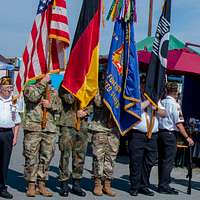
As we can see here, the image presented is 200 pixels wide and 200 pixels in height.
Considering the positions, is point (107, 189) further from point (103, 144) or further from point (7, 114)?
point (7, 114)

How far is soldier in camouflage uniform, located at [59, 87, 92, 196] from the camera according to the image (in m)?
6.38

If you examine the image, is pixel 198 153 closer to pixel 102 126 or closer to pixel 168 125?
pixel 168 125

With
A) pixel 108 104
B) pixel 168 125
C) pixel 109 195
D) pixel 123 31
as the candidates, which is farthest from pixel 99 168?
pixel 123 31

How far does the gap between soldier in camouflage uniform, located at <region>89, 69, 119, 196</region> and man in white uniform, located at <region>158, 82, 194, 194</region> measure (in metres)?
0.90

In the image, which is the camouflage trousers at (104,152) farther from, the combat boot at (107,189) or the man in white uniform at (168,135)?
the man in white uniform at (168,135)

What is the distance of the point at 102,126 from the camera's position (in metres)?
6.60

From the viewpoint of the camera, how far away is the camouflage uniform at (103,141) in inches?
257

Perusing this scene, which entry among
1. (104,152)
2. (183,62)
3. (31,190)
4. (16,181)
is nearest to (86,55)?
(104,152)

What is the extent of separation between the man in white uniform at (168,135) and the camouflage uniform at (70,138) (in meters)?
1.37

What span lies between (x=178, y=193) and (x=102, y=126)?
5.87 ft

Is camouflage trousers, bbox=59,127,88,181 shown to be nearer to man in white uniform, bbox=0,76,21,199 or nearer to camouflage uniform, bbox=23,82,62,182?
camouflage uniform, bbox=23,82,62,182

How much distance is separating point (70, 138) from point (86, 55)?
125 centimetres

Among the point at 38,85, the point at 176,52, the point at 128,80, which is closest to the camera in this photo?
the point at 38,85

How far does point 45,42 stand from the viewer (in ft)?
21.4
